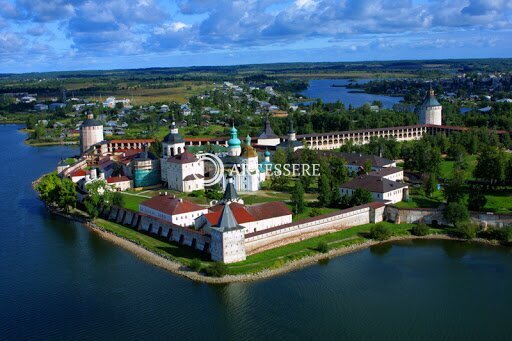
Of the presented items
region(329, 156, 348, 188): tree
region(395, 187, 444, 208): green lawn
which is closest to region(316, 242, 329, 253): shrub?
region(395, 187, 444, 208): green lawn

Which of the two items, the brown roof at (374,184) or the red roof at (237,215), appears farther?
the brown roof at (374,184)

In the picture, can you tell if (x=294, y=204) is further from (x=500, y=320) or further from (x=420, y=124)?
(x=420, y=124)

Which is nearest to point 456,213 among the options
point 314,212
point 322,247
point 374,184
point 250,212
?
point 374,184

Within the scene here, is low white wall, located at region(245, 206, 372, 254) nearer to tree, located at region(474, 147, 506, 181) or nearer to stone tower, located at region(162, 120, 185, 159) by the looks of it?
tree, located at region(474, 147, 506, 181)

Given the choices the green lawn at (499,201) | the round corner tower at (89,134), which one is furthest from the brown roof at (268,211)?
the round corner tower at (89,134)

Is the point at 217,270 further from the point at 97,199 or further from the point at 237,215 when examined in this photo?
the point at 97,199

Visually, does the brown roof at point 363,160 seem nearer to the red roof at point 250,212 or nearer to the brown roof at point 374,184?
the brown roof at point 374,184
